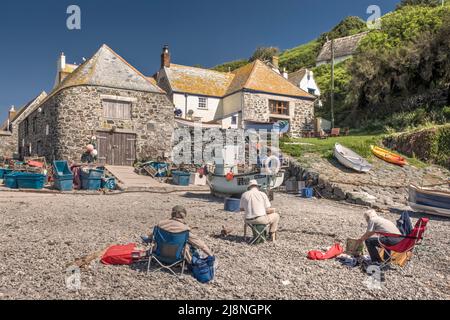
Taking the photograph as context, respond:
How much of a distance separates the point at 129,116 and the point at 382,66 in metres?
20.8

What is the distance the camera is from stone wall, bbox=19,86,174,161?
23.7 metres

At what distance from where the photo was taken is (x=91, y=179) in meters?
17.5

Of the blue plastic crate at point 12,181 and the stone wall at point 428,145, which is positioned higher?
the stone wall at point 428,145

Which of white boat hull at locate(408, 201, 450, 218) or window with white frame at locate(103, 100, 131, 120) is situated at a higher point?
window with white frame at locate(103, 100, 131, 120)

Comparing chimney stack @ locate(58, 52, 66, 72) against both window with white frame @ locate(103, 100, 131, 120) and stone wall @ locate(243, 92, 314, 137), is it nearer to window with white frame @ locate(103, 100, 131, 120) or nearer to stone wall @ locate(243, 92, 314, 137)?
window with white frame @ locate(103, 100, 131, 120)

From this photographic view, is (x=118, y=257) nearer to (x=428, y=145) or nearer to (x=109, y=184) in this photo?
(x=109, y=184)

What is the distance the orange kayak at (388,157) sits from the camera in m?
22.3

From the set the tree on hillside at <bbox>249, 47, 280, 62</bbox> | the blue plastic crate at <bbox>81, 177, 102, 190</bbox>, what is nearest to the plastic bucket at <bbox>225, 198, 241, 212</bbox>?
the blue plastic crate at <bbox>81, 177, 102, 190</bbox>

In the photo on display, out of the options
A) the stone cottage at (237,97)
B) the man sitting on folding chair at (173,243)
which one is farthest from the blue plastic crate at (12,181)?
the stone cottage at (237,97)

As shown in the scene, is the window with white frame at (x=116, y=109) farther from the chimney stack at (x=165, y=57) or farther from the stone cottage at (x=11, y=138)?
the stone cottage at (x=11, y=138)

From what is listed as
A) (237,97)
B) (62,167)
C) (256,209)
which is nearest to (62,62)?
(237,97)

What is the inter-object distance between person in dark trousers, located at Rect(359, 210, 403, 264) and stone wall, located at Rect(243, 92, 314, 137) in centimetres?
2420

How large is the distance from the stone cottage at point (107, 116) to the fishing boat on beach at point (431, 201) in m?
15.8

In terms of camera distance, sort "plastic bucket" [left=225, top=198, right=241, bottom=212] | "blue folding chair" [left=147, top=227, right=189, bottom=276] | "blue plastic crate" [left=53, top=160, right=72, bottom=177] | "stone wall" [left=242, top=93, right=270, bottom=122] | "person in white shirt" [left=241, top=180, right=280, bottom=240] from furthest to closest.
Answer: "stone wall" [left=242, top=93, right=270, bottom=122]
"blue plastic crate" [left=53, top=160, right=72, bottom=177]
"plastic bucket" [left=225, top=198, right=241, bottom=212]
"person in white shirt" [left=241, top=180, right=280, bottom=240]
"blue folding chair" [left=147, top=227, right=189, bottom=276]
